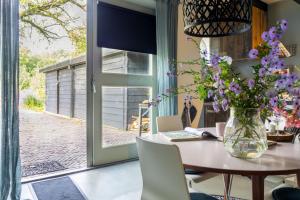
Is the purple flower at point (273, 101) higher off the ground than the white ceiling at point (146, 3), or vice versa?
the white ceiling at point (146, 3)

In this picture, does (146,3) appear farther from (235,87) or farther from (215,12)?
(235,87)

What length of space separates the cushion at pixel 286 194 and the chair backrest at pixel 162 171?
659 mm

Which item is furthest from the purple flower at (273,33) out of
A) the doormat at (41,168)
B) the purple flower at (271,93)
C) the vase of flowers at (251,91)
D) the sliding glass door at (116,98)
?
the doormat at (41,168)

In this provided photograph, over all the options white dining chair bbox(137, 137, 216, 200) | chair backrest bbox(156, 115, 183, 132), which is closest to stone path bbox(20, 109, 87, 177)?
chair backrest bbox(156, 115, 183, 132)

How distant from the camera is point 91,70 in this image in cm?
317

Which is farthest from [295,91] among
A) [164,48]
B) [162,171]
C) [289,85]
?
[164,48]

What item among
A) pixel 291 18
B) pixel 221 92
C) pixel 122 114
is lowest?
pixel 122 114

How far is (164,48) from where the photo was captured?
11.8ft

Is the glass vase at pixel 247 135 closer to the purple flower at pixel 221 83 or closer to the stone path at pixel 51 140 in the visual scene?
the purple flower at pixel 221 83

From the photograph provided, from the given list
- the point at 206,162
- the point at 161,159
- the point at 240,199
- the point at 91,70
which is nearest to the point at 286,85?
the point at 206,162

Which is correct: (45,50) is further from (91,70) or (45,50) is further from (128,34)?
(128,34)

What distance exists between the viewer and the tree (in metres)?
3.13

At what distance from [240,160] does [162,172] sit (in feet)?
1.33

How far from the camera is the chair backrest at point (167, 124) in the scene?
2.28 meters
